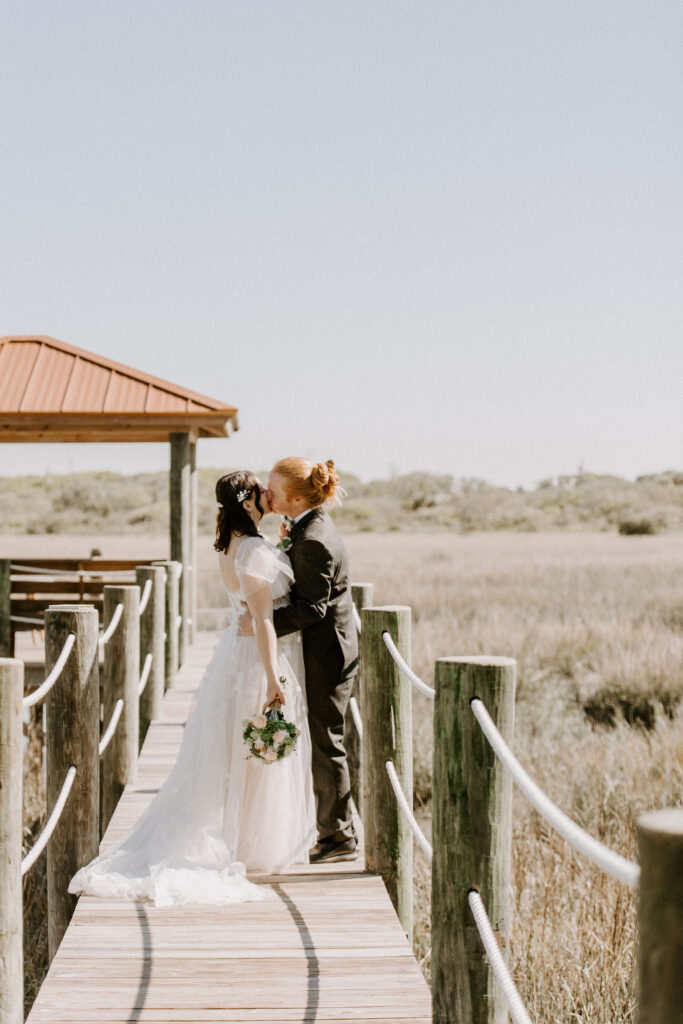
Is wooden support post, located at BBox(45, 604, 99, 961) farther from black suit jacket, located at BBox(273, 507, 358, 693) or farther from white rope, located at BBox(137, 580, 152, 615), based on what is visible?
white rope, located at BBox(137, 580, 152, 615)

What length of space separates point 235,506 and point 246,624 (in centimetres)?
52

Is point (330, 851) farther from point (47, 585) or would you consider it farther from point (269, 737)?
point (47, 585)

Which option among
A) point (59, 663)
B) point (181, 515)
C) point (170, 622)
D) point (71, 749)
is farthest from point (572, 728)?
point (59, 663)

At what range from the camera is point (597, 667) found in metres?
11.1

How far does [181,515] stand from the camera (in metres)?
10.1

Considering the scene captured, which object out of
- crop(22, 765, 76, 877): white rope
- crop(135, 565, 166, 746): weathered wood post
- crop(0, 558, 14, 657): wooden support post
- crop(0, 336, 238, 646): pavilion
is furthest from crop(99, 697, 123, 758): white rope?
crop(0, 558, 14, 657): wooden support post

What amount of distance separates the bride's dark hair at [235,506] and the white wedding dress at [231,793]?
9 centimetres

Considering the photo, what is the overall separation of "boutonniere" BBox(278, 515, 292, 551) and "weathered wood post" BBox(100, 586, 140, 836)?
1.08 meters

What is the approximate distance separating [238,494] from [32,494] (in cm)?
7754

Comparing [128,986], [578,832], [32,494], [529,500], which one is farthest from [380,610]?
[32,494]

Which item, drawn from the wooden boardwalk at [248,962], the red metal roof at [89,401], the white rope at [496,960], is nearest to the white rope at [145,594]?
the wooden boardwalk at [248,962]

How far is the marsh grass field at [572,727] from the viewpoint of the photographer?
441 cm

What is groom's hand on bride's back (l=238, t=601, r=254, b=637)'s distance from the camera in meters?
4.28

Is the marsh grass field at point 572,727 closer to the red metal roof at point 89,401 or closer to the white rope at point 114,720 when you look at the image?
the white rope at point 114,720
